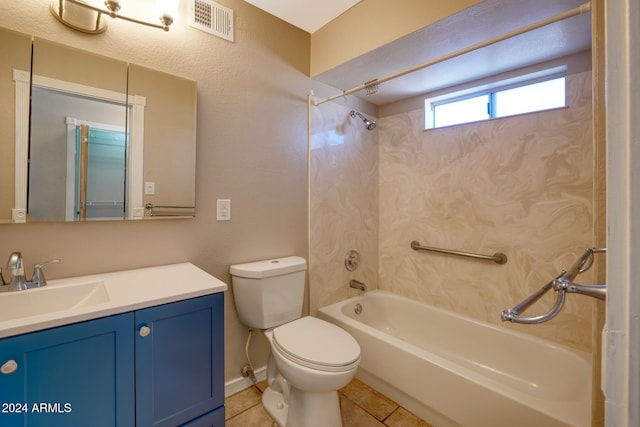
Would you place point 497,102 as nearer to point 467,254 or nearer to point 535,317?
point 467,254

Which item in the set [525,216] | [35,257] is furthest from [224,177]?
[525,216]

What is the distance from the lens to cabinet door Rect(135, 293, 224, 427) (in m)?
0.99

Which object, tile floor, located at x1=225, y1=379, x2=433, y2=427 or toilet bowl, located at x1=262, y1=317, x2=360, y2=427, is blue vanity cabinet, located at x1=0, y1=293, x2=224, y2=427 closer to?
toilet bowl, located at x1=262, y1=317, x2=360, y2=427

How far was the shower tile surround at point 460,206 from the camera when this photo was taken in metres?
1.68

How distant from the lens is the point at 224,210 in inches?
66.7

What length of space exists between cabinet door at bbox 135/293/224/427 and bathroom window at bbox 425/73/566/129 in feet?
6.97

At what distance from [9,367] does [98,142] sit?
909mm

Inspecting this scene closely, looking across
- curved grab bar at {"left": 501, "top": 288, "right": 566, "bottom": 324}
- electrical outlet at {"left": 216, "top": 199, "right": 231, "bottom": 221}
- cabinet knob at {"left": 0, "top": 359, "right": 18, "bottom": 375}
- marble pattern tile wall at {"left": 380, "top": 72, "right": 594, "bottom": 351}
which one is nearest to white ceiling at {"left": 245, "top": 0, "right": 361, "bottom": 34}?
marble pattern tile wall at {"left": 380, "top": 72, "right": 594, "bottom": 351}

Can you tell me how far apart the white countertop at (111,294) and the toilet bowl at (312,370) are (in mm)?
491

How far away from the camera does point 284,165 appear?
1.95m

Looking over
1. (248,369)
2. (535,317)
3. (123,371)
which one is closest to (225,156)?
(123,371)

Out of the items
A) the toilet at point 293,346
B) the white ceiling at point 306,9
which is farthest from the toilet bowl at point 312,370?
the white ceiling at point 306,9

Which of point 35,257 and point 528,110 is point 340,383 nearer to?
point 35,257

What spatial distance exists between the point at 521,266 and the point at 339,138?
1.55m
